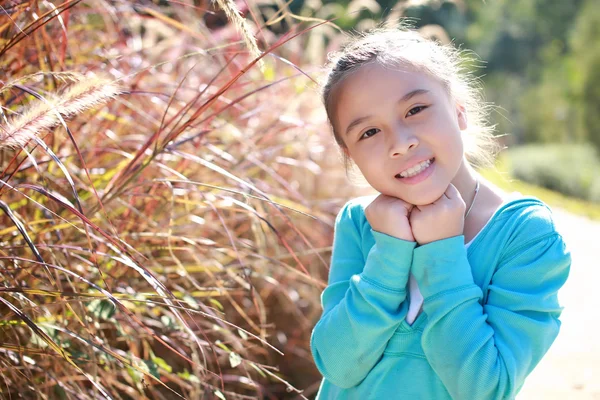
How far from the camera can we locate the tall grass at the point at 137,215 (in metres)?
1.73

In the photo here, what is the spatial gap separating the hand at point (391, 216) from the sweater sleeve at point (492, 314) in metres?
0.07

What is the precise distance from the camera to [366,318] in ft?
5.44

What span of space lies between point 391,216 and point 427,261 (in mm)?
140

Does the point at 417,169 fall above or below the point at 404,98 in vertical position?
below

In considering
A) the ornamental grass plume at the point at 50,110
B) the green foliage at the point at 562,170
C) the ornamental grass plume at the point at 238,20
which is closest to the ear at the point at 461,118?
the ornamental grass plume at the point at 238,20

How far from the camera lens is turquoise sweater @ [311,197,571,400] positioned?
1529mm

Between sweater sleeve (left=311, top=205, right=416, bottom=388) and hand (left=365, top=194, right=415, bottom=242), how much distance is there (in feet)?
0.07

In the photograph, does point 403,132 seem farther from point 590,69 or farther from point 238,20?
point 590,69

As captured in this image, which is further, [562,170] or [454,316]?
[562,170]

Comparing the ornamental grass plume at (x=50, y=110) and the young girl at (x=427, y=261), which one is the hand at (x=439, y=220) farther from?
the ornamental grass plume at (x=50, y=110)

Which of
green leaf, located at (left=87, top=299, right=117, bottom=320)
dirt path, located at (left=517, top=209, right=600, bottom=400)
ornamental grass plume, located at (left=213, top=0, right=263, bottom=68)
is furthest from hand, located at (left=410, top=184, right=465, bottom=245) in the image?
green leaf, located at (left=87, top=299, right=117, bottom=320)

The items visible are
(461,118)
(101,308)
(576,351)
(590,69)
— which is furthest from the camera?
(590,69)

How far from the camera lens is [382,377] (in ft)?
5.48

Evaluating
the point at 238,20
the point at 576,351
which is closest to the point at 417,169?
the point at 238,20
